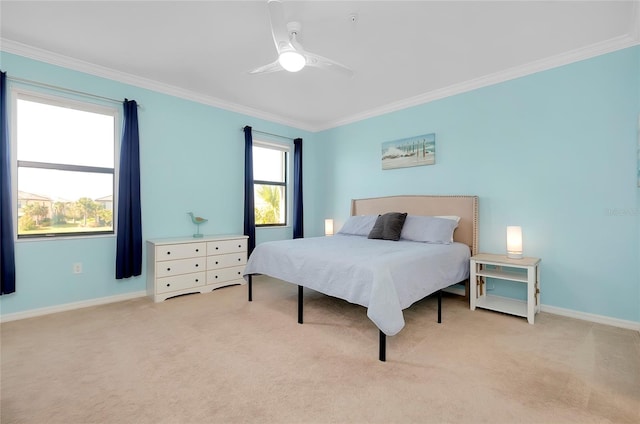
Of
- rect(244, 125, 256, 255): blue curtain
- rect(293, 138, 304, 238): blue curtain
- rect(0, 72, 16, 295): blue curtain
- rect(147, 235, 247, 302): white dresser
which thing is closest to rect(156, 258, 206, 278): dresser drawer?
rect(147, 235, 247, 302): white dresser

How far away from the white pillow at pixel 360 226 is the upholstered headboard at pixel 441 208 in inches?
16.6

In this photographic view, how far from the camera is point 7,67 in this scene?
2.79 m

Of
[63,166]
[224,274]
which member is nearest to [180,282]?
[224,274]

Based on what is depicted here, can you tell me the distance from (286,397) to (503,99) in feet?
12.3

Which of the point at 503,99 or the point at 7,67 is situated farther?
the point at 503,99

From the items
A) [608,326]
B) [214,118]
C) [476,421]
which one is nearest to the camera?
[476,421]

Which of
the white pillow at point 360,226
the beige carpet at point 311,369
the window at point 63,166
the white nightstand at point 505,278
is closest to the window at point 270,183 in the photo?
the white pillow at point 360,226

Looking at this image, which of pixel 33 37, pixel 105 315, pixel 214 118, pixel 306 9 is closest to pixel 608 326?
pixel 306 9

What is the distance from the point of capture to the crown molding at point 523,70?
2662 mm

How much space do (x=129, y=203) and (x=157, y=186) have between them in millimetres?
430

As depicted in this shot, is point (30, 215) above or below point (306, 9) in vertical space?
below

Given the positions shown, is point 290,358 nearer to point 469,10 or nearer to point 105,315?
point 105,315

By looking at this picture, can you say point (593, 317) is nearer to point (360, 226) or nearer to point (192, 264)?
point (360, 226)

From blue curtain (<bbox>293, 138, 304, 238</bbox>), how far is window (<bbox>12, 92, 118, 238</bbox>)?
2720 mm
